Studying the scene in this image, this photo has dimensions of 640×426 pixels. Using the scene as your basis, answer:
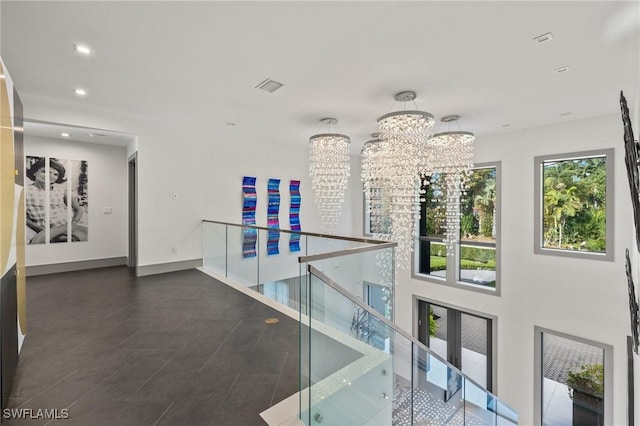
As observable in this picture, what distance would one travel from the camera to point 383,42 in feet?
8.86

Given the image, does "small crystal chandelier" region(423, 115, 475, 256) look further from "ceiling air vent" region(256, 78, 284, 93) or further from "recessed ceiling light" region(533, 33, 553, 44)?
"ceiling air vent" region(256, 78, 284, 93)

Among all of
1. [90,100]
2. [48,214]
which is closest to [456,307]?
[90,100]

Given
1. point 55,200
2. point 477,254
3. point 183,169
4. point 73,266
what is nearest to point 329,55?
point 183,169

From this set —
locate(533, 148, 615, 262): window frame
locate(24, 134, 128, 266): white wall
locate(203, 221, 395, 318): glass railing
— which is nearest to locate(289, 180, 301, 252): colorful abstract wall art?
locate(203, 221, 395, 318): glass railing

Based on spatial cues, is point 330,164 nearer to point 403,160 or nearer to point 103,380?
point 403,160

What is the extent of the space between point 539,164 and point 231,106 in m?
5.72

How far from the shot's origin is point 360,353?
8.73 feet

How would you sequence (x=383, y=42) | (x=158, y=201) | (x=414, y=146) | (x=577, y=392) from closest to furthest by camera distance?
(x=383, y=42), (x=414, y=146), (x=577, y=392), (x=158, y=201)

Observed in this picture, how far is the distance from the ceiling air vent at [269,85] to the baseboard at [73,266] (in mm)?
5377

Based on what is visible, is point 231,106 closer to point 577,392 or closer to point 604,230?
point 604,230

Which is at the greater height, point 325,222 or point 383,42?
point 383,42

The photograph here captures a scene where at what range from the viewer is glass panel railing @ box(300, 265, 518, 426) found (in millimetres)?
2072

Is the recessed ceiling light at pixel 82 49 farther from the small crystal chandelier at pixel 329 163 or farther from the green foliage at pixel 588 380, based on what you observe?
the green foliage at pixel 588 380

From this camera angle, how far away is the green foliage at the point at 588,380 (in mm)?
4760
